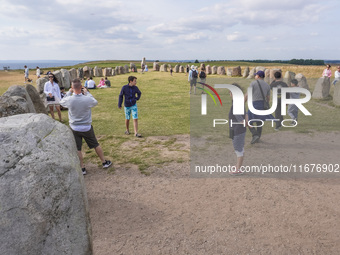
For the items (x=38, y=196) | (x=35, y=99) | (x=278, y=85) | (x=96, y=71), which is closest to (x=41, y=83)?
(x=35, y=99)

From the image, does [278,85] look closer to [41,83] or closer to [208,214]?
[208,214]

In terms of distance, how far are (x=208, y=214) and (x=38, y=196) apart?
354 cm

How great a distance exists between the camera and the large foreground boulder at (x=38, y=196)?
8.34 feet

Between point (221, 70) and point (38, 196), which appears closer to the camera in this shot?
point (38, 196)

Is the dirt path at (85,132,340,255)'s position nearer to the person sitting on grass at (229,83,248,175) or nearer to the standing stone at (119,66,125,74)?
the person sitting on grass at (229,83,248,175)

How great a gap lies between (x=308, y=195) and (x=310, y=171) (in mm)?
1448

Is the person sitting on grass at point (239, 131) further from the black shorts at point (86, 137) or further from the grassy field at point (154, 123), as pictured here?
the black shorts at point (86, 137)

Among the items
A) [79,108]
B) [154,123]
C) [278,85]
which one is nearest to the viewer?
[79,108]

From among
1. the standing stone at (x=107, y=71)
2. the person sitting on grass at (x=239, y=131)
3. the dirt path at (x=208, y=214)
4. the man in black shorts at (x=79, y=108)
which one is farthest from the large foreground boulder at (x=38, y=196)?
the standing stone at (x=107, y=71)

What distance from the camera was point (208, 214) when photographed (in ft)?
17.6

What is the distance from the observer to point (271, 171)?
7.28 meters

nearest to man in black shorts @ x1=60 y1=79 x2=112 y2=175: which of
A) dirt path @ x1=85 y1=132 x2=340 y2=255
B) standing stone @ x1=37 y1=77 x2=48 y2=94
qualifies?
dirt path @ x1=85 y1=132 x2=340 y2=255

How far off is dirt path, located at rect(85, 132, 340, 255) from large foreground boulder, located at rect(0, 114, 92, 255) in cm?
194

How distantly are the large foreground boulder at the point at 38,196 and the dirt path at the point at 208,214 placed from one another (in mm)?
1938
